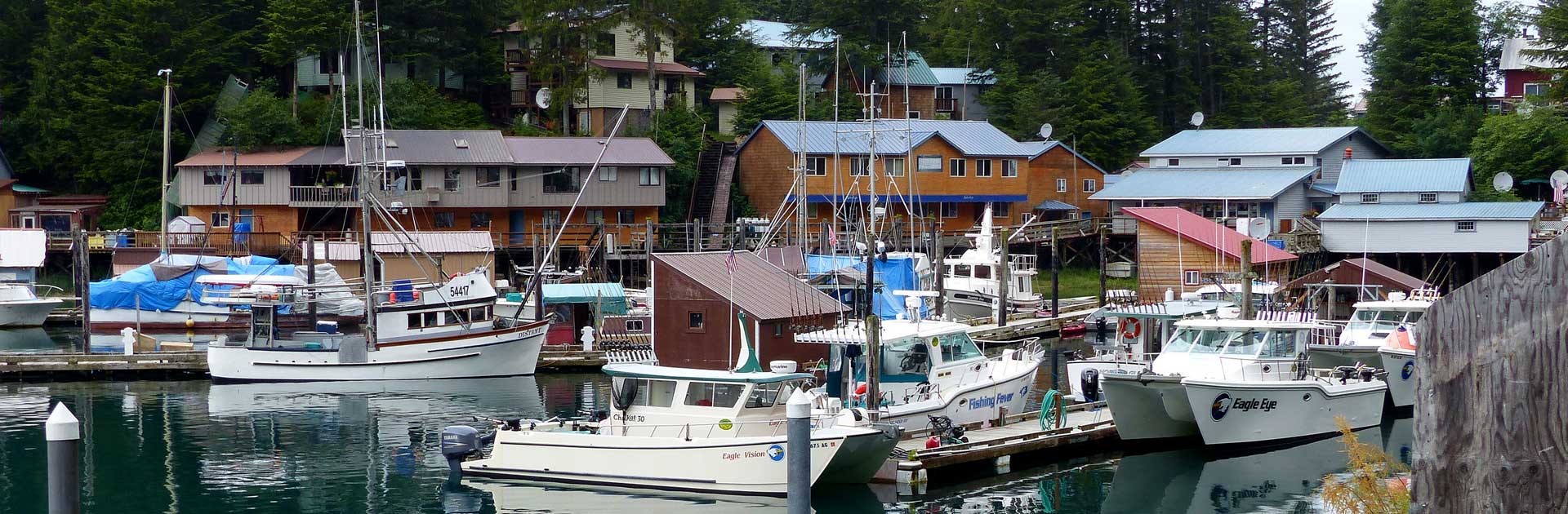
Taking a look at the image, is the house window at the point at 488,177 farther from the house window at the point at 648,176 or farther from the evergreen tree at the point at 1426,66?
the evergreen tree at the point at 1426,66

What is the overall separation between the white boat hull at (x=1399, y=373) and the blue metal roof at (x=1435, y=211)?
2349 centimetres

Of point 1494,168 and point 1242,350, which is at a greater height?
point 1494,168

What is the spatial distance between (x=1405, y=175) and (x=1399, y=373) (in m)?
27.3

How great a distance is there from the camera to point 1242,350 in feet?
90.3

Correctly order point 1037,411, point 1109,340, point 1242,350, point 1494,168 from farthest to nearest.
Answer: point 1494,168 → point 1109,340 → point 1037,411 → point 1242,350

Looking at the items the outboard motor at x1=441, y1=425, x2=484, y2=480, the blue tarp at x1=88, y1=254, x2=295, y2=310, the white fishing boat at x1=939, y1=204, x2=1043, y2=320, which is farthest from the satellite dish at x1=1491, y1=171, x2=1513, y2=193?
the outboard motor at x1=441, y1=425, x2=484, y2=480

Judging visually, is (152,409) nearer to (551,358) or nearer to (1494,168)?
(551,358)

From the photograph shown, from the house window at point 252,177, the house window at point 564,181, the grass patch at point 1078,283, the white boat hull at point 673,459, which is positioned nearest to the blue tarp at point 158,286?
the house window at point 252,177

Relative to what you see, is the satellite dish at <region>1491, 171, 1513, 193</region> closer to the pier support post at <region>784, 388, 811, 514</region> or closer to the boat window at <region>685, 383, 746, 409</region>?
the boat window at <region>685, 383, 746, 409</region>

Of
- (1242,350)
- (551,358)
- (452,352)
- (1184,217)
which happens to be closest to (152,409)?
(452,352)

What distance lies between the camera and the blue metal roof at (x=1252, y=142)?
62844mm

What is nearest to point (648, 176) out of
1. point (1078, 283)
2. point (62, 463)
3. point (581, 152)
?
point (581, 152)

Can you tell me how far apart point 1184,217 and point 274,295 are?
3341cm

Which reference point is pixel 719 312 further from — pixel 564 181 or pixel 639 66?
pixel 639 66
